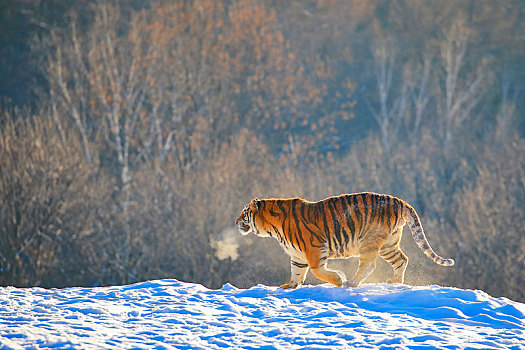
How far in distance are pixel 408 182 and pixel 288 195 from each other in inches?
206

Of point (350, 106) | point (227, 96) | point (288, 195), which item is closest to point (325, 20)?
point (350, 106)

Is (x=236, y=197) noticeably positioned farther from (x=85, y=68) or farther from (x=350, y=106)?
(x=350, y=106)

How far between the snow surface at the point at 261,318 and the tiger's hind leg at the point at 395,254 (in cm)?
29

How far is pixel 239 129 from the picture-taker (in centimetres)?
3031

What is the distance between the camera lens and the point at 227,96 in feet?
103

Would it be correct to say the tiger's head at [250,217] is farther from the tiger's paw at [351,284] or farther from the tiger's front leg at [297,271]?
the tiger's paw at [351,284]

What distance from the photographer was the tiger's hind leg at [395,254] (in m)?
8.21

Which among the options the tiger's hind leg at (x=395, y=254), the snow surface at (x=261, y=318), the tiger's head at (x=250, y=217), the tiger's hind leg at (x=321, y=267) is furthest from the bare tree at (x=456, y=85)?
the snow surface at (x=261, y=318)

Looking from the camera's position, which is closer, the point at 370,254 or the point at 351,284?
the point at 370,254

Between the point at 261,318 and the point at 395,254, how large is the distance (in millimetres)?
1952

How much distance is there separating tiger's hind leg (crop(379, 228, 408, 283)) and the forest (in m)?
6.32

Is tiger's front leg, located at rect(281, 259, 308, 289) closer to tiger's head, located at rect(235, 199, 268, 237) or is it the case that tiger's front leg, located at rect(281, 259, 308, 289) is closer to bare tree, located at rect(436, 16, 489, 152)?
tiger's head, located at rect(235, 199, 268, 237)

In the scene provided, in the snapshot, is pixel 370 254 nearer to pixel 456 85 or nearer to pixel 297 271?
pixel 297 271

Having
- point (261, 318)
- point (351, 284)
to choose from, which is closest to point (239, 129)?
point (351, 284)
